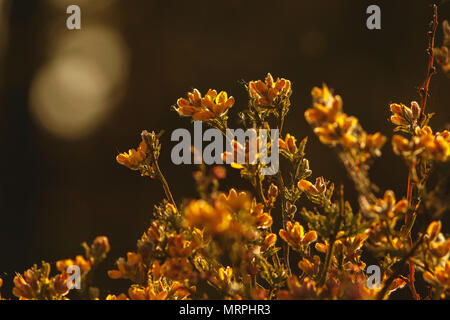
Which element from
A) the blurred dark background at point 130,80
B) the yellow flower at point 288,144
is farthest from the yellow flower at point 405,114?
the blurred dark background at point 130,80

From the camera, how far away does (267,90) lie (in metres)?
0.83

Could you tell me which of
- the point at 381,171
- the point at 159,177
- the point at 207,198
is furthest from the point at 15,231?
the point at 207,198

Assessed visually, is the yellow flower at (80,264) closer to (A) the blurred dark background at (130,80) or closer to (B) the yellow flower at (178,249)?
(B) the yellow flower at (178,249)

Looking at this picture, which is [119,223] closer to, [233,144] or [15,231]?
[15,231]

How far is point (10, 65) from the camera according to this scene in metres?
3.52

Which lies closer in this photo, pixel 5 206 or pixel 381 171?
Result: pixel 381 171

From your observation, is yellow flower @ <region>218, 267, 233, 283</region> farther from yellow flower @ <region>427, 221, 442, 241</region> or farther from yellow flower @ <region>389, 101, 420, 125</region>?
yellow flower @ <region>389, 101, 420, 125</region>

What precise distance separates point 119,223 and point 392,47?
2.11 meters

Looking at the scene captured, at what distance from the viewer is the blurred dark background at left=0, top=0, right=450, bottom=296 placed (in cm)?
284

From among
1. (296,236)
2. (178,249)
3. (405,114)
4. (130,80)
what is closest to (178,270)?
(178,249)

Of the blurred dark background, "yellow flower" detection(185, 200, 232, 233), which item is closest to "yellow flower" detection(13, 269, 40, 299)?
"yellow flower" detection(185, 200, 232, 233)

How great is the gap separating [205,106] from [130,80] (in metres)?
2.71

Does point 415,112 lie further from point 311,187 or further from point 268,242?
point 268,242

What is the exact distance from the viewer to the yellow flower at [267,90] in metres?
0.82
